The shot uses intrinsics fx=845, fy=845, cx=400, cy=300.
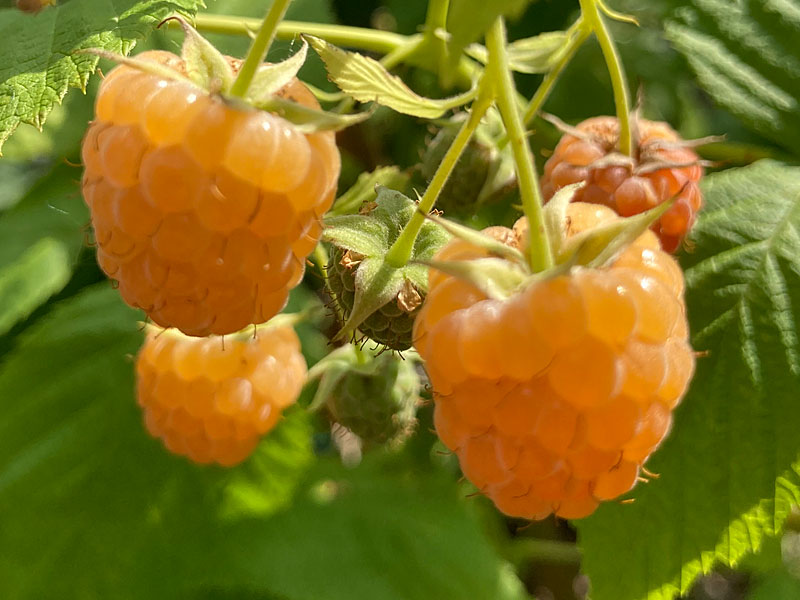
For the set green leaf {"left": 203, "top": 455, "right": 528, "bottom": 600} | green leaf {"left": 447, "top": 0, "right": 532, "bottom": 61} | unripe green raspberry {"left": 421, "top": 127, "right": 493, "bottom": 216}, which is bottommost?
green leaf {"left": 203, "top": 455, "right": 528, "bottom": 600}

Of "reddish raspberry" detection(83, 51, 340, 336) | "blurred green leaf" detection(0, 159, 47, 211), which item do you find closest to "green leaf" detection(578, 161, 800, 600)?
"reddish raspberry" detection(83, 51, 340, 336)

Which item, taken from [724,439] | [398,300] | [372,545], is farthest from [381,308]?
[372,545]

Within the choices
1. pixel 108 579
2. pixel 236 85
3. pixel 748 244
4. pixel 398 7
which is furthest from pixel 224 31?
pixel 108 579

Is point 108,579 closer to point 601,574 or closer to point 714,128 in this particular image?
point 601,574

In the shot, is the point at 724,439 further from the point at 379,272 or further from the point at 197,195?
the point at 197,195

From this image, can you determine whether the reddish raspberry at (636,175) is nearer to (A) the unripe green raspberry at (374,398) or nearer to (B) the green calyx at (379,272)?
(B) the green calyx at (379,272)

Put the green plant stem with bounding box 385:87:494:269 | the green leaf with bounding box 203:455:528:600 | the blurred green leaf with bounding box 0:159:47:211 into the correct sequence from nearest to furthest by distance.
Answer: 1. the green plant stem with bounding box 385:87:494:269
2. the green leaf with bounding box 203:455:528:600
3. the blurred green leaf with bounding box 0:159:47:211

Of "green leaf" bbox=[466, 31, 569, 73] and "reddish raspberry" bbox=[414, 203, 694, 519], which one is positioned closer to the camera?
"reddish raspberry" bbox=[414, 203, 694, 519]

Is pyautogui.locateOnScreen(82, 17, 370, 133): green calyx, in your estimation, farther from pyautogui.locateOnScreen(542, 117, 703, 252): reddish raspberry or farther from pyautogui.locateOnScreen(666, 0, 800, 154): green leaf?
pyautogui.locateOnScreen(666, 0, 800, 154): green leaf
